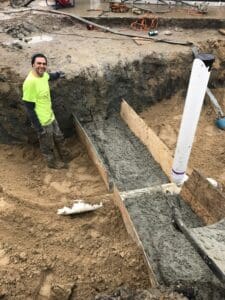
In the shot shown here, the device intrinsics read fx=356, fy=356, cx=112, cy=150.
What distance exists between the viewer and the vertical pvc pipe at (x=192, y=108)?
378cm

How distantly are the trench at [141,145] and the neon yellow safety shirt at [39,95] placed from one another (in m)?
0.71

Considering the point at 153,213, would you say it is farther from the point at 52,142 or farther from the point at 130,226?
the point at 52,142

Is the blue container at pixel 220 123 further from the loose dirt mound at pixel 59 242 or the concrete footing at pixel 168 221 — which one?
the loose dirt mound at pixel 59 242

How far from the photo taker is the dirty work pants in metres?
5.72

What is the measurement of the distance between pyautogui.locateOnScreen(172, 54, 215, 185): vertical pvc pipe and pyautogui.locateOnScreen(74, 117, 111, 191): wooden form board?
1044 mm

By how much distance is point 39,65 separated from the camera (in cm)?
516

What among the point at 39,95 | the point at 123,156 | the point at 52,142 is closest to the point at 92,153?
the point at 123,156

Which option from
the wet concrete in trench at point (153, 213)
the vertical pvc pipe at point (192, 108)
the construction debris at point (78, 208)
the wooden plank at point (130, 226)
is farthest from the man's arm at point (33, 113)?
the vertical pvc pipe at point (192, 108)

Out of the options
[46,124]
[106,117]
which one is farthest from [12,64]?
[106,117]

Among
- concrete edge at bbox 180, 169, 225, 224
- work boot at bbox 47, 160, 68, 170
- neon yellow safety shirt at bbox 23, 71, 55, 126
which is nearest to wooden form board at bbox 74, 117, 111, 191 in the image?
work boot at bbox 47, 160, 68, 170

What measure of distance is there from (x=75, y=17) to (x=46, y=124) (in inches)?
141

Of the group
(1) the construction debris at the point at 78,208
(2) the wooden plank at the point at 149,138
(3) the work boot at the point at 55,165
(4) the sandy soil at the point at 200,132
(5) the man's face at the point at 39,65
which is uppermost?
(5) the man's face at the point at 39,65

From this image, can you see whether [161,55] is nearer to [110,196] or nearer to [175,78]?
[175,78]

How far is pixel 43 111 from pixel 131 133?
1.67m
